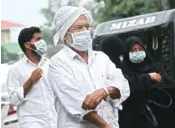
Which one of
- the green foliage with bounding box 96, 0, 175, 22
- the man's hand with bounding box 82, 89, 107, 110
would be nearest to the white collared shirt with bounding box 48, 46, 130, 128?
the man's hand with bounding box 82, 89, 107, 110

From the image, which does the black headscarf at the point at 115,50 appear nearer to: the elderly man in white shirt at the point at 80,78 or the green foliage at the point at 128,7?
the elderly man in white shirt at the point at 80,78

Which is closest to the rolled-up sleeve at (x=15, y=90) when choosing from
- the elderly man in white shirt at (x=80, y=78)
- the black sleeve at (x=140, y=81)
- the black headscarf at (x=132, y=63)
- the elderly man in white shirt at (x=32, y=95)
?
the elderly man in white shirt at (x=32, y=95)

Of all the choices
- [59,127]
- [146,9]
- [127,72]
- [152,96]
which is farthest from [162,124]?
[146,9]

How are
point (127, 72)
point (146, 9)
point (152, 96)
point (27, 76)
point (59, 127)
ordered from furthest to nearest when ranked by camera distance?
point (146, 9)
point (152, 96)
point (27, 76)
point (127, 72)
point (59, 127)

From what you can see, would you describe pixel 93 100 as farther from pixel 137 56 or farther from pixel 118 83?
pixel 137 56

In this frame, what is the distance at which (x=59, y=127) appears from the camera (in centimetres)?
375

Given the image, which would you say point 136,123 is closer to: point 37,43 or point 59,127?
point 37,43

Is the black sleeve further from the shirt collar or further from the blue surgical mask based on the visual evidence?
the shirt collar

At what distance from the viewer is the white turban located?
3.69 m

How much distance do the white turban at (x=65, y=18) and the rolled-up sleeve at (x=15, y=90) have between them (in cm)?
204

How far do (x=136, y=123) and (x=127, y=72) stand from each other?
1.63 feet

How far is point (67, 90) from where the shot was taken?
3.62 metres

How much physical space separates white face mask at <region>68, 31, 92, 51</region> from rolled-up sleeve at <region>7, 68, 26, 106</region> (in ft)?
6.78

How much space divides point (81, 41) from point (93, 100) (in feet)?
Answer: 1.48
